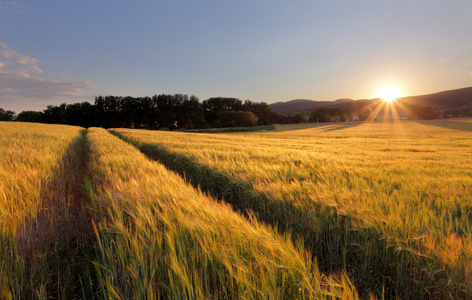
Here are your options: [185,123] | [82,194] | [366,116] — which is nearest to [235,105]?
[185,123]

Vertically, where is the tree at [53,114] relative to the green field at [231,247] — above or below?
above

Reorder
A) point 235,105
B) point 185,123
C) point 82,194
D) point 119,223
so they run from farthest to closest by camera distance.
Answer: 1. point 235,105
2. point 185,123
3. point 82,194
4. point 119,223

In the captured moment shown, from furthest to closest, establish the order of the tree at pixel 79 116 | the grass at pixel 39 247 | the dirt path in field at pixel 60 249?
the tree at pixel 79 116
the dirt path in field at pixel 60 249
the grass at pixel 39 247

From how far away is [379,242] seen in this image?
1.75m

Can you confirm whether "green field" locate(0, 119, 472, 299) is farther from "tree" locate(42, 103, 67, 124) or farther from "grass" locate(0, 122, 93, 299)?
"tree" locate(42, 103, 67, 124)

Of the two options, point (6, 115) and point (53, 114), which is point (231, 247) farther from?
point (6, 115)

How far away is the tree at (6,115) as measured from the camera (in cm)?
7325

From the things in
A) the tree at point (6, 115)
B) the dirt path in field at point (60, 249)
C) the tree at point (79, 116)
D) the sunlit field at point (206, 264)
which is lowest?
the dirt path in field at point (60, 249)

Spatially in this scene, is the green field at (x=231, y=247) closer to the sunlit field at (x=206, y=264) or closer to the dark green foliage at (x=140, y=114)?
the sunlit field at (x=206, y=264)

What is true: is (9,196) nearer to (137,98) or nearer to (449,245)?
(449,245)

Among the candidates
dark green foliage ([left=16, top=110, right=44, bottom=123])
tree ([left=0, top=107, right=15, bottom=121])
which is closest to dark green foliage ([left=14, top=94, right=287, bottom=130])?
dark green foliage ([left=16, top=110, right=44, bottom=123])

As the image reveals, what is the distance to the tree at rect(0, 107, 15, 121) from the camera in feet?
240

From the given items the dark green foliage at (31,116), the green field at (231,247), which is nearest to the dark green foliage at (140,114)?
the dark green foliage at (31,116)

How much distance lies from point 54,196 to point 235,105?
262 ft
